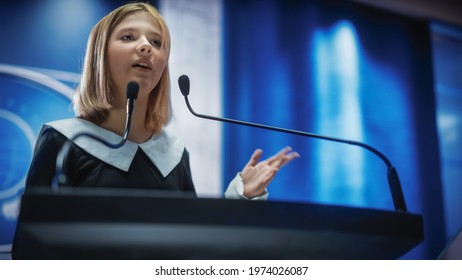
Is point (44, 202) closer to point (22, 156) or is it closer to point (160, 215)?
point (160, 215)

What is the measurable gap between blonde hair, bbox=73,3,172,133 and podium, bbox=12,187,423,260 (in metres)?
0.50

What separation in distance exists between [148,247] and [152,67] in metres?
0.64

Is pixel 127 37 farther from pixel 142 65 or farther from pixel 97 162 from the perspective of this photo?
pixel 97 162

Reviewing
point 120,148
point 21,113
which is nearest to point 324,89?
point 21,113

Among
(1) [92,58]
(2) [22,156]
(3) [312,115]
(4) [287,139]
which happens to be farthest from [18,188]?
(3) [312,115]

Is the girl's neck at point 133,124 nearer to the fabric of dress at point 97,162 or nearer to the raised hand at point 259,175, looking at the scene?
the fabric of dress at point 97,162

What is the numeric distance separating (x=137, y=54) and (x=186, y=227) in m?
0.66

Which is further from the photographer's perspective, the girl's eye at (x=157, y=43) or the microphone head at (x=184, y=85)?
the girl's eye at (x=157, y=43)

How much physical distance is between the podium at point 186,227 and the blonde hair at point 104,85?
1.64ft

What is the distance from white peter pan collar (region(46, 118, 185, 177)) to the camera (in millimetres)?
1075

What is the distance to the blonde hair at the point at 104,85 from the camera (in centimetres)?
117

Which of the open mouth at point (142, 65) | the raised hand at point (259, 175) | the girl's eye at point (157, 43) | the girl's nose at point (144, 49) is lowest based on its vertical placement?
the raised hand at point (259, 175)

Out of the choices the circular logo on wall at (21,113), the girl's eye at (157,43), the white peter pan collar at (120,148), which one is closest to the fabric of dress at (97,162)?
the white peter pan collar at (120,148)

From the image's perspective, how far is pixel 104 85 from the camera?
1.17 m
